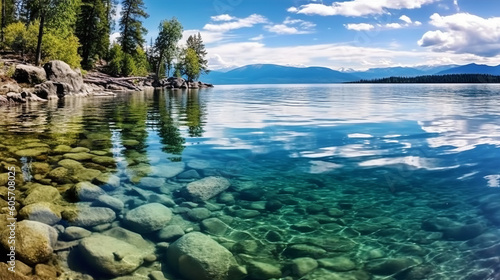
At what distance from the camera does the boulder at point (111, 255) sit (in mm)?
6383

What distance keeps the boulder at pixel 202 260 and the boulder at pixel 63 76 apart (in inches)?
1867

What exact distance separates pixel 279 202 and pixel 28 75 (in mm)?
46686

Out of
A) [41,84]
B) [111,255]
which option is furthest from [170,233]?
[41,84]

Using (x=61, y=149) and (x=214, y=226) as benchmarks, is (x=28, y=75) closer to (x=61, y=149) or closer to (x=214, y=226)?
(x=61, y=149)

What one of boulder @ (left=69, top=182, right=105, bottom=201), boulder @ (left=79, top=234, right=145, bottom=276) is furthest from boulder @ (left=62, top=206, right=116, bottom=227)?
boulder @ (left=79, top=234, right=145, bottom=276)

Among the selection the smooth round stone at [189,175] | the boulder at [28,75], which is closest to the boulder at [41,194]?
the smooth round stone at [189,175]

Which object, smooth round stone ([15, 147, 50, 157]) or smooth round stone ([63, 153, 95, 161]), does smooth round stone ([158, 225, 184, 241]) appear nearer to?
smooth round stone ([63, 153, 95, 161])

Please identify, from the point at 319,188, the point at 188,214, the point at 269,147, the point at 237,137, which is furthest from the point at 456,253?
the point at 237,137

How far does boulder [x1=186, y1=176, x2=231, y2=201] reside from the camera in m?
9.62

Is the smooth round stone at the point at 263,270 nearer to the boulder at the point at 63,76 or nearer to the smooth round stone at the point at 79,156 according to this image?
the smooth round stone at the point at 79,156

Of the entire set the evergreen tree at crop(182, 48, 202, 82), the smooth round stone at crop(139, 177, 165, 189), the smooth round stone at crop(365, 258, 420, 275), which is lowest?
the smooth round stone at crop(365, 258, 420, 275)

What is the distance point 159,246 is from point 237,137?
11.2 m

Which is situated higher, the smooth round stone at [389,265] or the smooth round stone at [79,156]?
the smooth round stone at [79,156]

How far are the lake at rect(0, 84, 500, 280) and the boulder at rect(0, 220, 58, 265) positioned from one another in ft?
0.30
